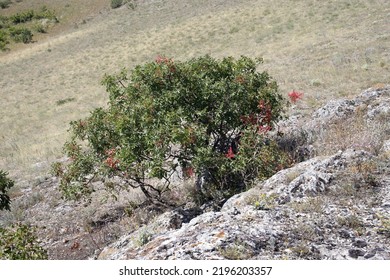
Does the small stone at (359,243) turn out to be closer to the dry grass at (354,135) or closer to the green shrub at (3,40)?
the dry grass at (354,135)

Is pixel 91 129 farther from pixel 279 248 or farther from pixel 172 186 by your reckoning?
pixel 279 248

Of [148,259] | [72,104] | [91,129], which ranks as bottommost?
[72,104]

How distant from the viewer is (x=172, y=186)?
1086 centimetres

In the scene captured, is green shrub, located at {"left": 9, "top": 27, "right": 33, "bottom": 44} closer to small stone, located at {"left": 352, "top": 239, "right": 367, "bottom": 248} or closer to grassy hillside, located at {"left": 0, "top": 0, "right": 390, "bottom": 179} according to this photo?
grassy hillside, located at {"left": 0, "top": 0, "right": 390, "bottom": 179}

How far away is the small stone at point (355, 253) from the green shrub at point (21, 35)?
Result: 171 feet

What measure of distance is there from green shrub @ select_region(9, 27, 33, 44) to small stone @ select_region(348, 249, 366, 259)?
2056 inches

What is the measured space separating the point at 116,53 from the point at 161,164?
3311 centimetres

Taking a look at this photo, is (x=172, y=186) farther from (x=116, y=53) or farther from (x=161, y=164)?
(x=116, y=53)

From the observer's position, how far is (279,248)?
4730 millimetres

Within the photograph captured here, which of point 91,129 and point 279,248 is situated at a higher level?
point 91,129
